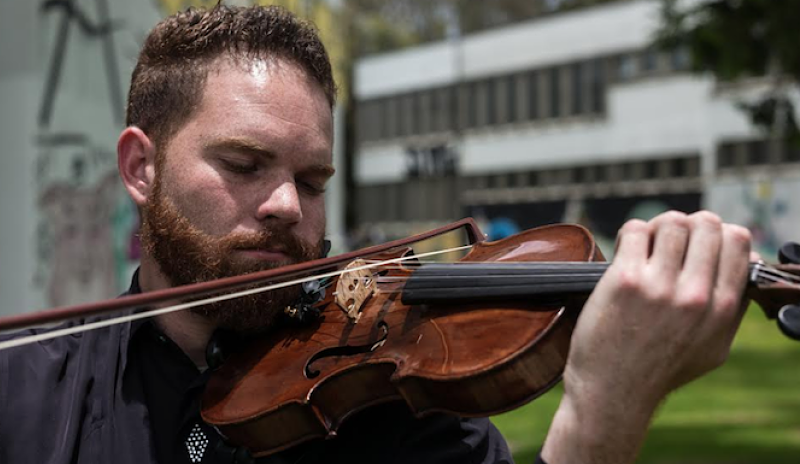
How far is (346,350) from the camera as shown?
1.95 m

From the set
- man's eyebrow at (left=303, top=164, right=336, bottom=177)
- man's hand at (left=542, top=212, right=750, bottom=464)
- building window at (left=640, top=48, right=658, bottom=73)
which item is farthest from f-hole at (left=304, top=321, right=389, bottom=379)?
building window at (left=640, top=48, right=658, bottom=73)

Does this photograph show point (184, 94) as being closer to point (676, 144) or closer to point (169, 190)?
point (169, 190)

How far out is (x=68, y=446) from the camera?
185 cm

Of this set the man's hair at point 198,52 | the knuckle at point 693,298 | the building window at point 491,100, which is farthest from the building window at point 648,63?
the knuckle at point 693,298

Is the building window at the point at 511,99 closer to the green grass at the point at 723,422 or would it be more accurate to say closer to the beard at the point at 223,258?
the green grass at the point at 723,422

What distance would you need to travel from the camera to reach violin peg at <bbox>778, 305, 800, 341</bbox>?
141cm

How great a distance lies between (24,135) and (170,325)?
16.8 feet

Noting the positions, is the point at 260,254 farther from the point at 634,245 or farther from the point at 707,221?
the point at 707,221

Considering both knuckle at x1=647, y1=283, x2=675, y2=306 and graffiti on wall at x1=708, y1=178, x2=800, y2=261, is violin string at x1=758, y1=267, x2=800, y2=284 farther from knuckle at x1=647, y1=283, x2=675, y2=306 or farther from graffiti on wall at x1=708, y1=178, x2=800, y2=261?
graffiti on wall at x1=708, y1=178, x2=800, y2=261

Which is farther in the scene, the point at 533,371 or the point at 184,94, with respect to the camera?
the point at 184,94

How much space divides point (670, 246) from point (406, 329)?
2.07ft

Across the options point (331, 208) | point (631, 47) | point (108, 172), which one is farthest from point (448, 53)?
point (108, 172)

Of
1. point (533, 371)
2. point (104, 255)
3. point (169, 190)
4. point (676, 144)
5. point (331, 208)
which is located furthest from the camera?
point (676, 144)

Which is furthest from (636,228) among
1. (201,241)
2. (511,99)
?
(511,99)
